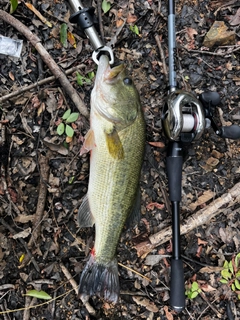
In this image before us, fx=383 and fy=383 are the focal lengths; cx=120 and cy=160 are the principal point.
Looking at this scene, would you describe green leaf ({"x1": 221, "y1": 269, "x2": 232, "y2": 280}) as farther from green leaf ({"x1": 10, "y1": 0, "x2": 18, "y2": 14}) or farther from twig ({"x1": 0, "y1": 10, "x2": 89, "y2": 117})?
green leaf ({"x1": 10, "y1": 0, "x2": 18, "y2": 14})

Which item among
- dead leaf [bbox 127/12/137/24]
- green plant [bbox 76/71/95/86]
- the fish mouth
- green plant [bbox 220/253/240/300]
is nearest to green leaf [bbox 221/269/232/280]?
green plant [bbox 220/253/240/300]

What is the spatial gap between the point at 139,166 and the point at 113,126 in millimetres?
436

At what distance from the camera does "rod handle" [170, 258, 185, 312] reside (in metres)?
3.63

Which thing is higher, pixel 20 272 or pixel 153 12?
pixel 153 12

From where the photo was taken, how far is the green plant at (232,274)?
405 cm

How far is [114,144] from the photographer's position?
133 inches

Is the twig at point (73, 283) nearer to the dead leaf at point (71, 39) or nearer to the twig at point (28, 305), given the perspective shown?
the twig at point (28, 305)

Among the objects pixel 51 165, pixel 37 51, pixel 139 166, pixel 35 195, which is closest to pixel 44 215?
pixel 35 195

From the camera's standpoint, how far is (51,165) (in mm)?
3857

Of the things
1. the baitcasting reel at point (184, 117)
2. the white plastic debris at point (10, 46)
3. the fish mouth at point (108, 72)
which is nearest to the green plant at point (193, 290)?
the baitcasting reel at point (184, 117)

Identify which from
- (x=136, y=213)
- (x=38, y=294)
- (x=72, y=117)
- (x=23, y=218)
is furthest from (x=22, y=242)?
(x=72, y=117)

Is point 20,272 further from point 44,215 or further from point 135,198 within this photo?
point 135,198

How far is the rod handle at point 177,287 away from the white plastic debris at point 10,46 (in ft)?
8.42

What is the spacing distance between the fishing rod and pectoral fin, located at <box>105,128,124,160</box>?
A: 20.1 inches
